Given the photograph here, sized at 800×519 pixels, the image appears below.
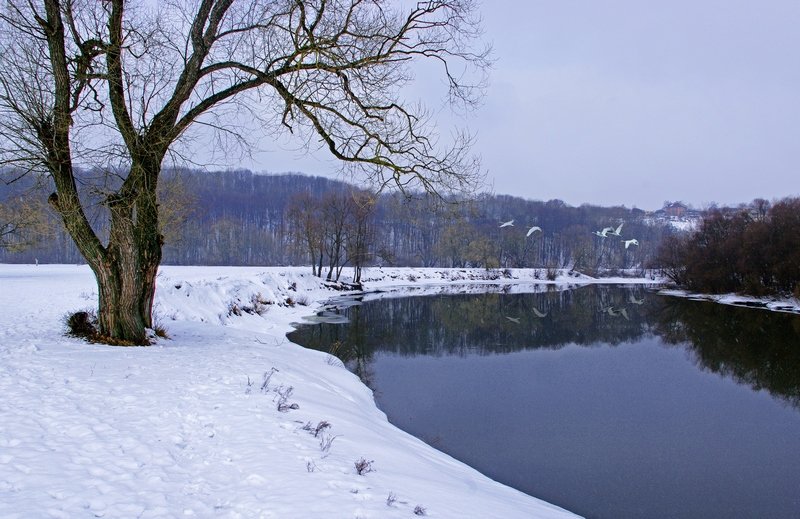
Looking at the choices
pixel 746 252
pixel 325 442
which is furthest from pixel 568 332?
pixel 746 252

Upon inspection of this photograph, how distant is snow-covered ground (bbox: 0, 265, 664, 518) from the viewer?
11.0 ft

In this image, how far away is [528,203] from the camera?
133625 mm

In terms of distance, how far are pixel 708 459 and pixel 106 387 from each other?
8.67m

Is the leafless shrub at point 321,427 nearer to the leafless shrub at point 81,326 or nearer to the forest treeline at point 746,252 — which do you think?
the leafless shrub at point 81,326

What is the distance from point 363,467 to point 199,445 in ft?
5.10

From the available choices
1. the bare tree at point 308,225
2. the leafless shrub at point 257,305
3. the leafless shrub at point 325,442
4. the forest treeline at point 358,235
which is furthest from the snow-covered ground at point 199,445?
the bare tree at point 308,225

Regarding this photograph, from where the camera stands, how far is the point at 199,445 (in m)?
4.43

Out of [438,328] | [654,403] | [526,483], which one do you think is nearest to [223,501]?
[526,483]

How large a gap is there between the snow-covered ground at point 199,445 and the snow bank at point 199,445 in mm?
16

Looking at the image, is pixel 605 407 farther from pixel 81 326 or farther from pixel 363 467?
pixel 81 326

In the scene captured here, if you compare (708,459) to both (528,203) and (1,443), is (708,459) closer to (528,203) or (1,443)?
(1,443)

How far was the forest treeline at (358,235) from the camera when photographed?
140 feet

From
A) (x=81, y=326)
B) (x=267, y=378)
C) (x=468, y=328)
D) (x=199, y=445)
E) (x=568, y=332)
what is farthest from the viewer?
(x=468, y=328)

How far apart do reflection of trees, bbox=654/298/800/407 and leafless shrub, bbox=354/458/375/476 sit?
11155mm
